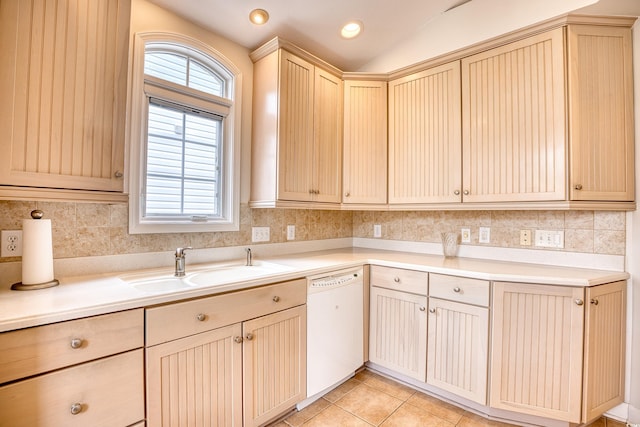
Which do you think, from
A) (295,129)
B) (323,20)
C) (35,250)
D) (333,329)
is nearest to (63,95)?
(35,250)

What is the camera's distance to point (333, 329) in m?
2.03

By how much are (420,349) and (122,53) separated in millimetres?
2446

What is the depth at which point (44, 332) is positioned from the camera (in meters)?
1.00

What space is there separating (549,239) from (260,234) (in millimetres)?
2114

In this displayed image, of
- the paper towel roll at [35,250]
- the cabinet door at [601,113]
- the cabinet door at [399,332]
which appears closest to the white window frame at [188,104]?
the paper towel roll at [35,250]

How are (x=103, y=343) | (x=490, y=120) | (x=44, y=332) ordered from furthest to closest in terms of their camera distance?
1. (x=490, y=120)
2. (x=103, y=343)
3. (x=44, y=332)

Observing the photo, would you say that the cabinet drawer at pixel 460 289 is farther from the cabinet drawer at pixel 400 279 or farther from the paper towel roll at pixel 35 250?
the paper towel roll at pixel 35 250

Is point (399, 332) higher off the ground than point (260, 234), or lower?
lower

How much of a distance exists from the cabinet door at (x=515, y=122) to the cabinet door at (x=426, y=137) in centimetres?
8

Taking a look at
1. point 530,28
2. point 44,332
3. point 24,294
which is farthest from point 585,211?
point 24,294

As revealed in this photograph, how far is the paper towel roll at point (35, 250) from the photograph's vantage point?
4.16 ft

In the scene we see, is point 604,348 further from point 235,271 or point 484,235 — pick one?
point 235,271

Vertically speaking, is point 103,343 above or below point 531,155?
below

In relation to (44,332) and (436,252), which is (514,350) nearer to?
(436,252)
